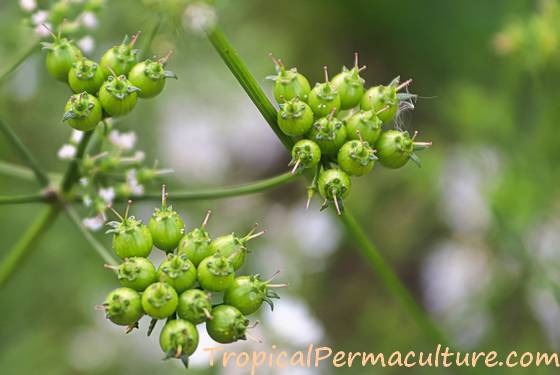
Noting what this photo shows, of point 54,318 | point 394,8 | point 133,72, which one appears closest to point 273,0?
point 394,8

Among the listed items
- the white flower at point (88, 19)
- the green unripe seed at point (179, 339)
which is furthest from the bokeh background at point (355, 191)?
the green unripe seed at point (179, 339)

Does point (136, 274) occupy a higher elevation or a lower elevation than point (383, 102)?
lower

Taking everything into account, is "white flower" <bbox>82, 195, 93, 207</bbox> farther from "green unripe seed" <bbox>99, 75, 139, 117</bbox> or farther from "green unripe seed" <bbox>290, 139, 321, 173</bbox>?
Result: "green unripe seed" <bbox>290, 139, 321, 173</bbox>

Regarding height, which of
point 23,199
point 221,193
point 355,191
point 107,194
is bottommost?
point 23,199

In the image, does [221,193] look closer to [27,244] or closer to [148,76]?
[148,76]

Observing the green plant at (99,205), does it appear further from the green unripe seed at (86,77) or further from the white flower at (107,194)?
the green unripe seed at (86,77)

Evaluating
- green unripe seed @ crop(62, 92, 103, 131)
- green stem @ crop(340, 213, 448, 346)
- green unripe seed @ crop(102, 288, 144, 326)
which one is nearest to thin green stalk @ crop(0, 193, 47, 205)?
green unripe seed @ crop(62, 92, 103, 131)

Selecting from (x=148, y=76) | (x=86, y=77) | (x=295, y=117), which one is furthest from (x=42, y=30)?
(x=295, y=117)

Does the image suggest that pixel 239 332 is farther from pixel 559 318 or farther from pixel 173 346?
pixel 559 318
